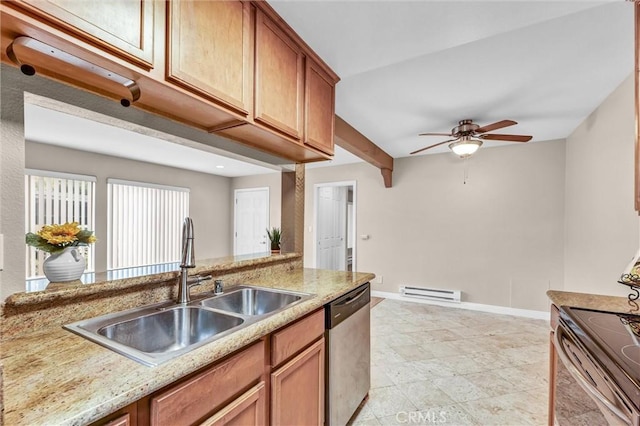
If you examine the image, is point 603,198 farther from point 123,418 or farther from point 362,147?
point 123,418

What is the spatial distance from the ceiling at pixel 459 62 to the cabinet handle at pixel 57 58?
555 mm

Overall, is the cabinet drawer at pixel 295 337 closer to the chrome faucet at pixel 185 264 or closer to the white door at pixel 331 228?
the chrome faucet at pixel 185 264

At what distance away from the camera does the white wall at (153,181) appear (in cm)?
395

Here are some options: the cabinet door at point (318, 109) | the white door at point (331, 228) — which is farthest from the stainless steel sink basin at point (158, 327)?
the white door at point (331, 228)

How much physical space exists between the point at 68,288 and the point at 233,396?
29.9 inches

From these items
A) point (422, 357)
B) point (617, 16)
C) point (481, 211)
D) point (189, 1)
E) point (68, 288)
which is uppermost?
point (617, 16)

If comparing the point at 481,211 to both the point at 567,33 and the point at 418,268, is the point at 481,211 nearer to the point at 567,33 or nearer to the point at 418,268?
A: the point at 418,268

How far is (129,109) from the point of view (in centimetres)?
133

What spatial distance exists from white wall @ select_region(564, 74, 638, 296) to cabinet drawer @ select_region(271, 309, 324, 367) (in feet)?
8.04

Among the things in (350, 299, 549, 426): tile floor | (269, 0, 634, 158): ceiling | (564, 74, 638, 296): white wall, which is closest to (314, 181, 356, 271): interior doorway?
(350, 299, 549, 426): tile floor

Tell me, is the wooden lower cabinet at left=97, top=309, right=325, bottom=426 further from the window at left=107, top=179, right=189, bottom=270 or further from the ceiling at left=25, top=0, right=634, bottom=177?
the window at left=107, top=179, right=189, bottom=270

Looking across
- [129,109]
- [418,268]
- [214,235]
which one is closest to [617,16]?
[129,109]

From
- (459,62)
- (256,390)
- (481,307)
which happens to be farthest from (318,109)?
(481,307)

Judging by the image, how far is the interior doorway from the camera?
5.69 metres
